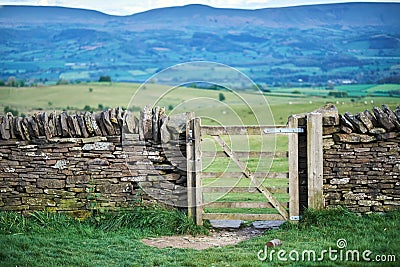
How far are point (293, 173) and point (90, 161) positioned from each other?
3.00m

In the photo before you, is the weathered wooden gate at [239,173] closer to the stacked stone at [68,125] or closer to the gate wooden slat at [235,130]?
the gate wooden slat at [235,130]

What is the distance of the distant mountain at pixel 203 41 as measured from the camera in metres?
37.2

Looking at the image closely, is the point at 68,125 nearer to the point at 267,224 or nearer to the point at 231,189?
the point at 231,189

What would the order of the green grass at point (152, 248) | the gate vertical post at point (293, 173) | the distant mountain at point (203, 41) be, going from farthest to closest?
the distant mountain at point (203, 41), the gate vertical post at point (293, 173), the green grass at point (152, 248)

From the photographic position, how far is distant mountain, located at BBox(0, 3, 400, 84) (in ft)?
122

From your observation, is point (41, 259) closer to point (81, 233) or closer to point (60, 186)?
point (81, 233)

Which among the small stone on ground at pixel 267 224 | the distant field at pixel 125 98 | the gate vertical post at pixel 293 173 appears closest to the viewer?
the gate vertical post at pixel 293 173

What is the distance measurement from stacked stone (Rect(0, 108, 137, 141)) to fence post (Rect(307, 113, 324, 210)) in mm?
2568

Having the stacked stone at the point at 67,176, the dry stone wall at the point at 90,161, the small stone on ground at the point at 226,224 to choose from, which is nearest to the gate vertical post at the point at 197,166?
the dry stone wall at the point at 90,161

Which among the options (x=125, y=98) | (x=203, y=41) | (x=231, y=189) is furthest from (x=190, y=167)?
(x=203, y=41)

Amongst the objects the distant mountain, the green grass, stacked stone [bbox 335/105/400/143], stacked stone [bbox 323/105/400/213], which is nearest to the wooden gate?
the green grass

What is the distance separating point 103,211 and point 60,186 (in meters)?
0.77

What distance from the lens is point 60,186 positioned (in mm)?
8414

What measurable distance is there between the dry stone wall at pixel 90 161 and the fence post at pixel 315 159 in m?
1.83
